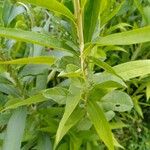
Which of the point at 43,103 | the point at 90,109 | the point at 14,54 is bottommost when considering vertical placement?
the point at 90,109

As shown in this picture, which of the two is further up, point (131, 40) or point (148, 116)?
point (148, 116)

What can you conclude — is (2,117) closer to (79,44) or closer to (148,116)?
(79,44)

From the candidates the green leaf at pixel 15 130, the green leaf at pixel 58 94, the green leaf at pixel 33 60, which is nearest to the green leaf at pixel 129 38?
the green leaf at pixel 33 60

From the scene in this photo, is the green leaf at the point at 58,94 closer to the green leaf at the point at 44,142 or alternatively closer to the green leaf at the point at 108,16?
the green leaf at the point at 108,16

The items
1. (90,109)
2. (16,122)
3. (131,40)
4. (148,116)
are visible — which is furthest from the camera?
(148,116)

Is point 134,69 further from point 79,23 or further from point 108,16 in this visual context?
point 79,23

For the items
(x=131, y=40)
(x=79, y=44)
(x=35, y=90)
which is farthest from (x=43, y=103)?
(x=131, y=40)

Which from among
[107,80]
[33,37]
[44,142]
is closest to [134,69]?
[107,80]
